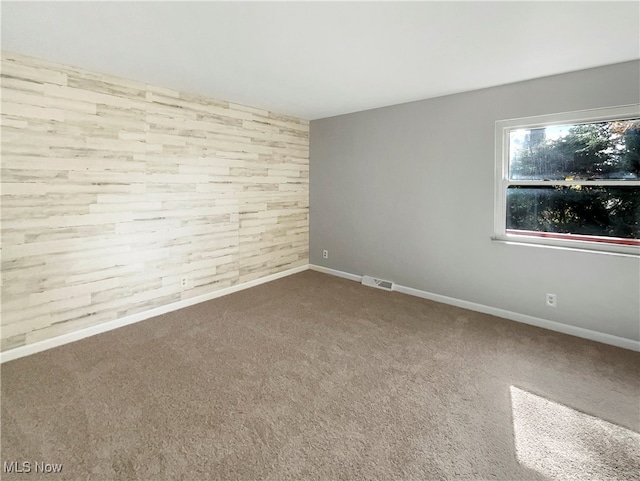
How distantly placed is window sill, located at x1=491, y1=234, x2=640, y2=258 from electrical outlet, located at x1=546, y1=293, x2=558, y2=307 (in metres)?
0.46

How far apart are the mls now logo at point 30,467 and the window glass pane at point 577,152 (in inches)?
160

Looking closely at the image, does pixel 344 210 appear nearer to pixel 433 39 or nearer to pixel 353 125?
pixel 353 125

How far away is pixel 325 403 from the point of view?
2.02 m

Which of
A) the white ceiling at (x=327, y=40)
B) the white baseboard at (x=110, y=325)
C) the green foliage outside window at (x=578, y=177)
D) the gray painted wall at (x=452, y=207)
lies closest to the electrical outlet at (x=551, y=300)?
the gray painted wall at (x=452, y=207)

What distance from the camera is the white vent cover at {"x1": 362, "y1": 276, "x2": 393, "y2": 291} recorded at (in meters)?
4.19

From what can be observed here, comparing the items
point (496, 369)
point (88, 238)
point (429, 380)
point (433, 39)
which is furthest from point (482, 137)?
point (88, 238)

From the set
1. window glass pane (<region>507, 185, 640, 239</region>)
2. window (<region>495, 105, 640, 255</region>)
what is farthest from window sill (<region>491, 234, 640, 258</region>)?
window glass pane (<region>507, 185, 640, 239</region>)

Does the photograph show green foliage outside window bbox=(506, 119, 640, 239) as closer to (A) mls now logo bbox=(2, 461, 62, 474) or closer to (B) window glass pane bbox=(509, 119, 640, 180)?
(B) window glass pane bbox=(509, 119, 640, 180)

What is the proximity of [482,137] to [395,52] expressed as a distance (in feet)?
4.89

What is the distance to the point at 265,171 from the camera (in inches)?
172

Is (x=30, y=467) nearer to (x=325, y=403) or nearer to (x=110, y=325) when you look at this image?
(x=325, y=403)

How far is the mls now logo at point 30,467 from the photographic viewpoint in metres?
1.51

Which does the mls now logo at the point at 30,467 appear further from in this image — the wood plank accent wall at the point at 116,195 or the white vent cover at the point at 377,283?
the white vent cover at the point at 377,283

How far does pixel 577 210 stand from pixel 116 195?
4272 mm
